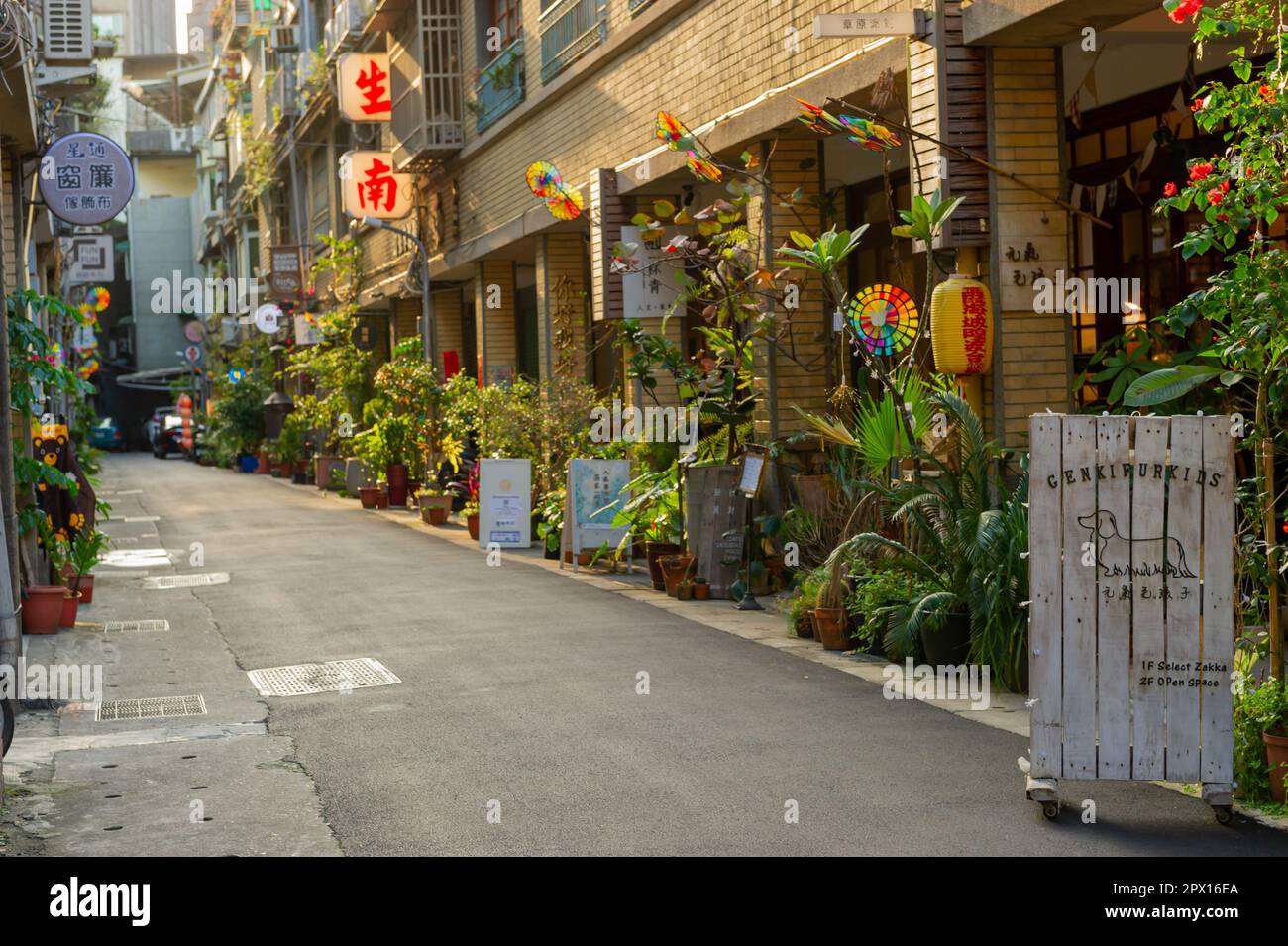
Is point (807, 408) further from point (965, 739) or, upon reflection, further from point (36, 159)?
point (36, 159)

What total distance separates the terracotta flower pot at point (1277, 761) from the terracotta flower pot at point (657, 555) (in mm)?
8772

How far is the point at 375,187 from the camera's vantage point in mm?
30703

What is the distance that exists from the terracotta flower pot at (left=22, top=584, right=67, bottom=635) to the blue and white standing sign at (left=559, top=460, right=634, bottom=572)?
5470 mm

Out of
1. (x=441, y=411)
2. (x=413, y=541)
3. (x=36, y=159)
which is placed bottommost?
(x=413, y=541)

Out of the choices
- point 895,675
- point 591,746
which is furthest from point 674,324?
point 591,746

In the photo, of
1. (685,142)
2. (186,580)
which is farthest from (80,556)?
(685,142)

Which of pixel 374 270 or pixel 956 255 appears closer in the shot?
pixel 956 255

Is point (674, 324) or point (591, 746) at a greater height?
point (674, 324)

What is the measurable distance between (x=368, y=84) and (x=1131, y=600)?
26.4 m

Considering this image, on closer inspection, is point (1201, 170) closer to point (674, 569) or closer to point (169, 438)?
point (674, 569)

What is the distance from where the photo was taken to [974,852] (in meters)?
6.31

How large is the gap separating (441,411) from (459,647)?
49.5 feet

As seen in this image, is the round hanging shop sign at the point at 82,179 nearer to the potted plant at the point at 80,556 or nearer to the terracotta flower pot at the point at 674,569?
the potted plant at the point at 80,556

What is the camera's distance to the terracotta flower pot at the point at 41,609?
13.4m
